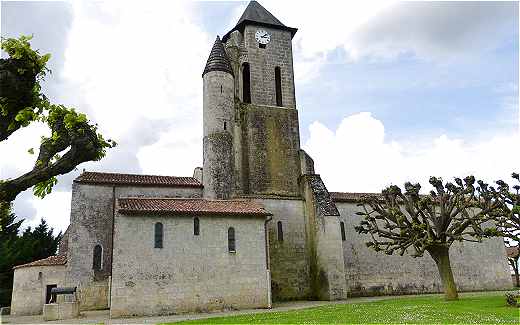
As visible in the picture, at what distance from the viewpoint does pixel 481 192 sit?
72.8 feet

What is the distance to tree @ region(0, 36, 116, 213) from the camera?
11570 millimetres

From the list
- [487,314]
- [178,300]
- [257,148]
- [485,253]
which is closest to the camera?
[487,314]

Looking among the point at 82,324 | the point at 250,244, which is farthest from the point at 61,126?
the point at 250,244

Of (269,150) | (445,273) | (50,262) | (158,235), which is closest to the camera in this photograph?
(445,273)

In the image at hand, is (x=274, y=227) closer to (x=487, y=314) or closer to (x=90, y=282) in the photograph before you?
(x=90, y=282)

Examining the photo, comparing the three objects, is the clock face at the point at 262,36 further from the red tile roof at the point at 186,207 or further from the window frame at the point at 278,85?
the red tile roof at the point at 186,207

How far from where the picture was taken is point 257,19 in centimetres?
3378

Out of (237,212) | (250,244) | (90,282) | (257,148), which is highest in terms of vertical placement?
(257,148)

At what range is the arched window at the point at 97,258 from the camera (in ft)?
79.6

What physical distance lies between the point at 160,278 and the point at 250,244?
197 inches

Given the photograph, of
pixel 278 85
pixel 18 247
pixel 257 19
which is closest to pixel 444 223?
pixel 278 85

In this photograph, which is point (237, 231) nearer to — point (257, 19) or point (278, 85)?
point (278, 85)

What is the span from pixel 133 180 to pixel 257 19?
16.6 m

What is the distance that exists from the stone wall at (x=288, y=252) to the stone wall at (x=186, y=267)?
15.4 feet
